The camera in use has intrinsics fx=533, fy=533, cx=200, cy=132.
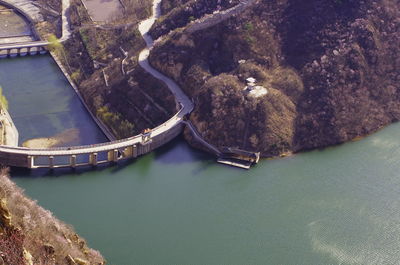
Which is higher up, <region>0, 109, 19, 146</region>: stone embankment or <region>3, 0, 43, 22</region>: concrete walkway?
<region>3, 0, 43, 22</region>: concrete walkway

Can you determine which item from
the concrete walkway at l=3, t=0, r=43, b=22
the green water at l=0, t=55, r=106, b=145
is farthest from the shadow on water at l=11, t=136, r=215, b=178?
the concrete walkway at l=3, t=0, r=43, b=22

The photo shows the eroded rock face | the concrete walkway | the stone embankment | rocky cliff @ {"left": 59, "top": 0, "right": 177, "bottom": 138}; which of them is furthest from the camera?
the concrete walkway

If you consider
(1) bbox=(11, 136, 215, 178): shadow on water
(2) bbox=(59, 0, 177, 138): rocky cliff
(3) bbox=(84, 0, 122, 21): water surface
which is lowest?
(1) bbox=(11, 136, 215, 178): shadow on water

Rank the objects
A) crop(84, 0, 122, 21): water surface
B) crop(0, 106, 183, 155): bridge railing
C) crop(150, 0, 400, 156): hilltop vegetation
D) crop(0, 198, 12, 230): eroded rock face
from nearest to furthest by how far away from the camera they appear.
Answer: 1. crop(0, 198, 12, 230): eroded rock face
2. crop(0, 106, 183, 155): bridge railing
3. crop(150, 0, 400, 156): hilltop vegetation
4. crop(84, 0, 122, 21): water surface

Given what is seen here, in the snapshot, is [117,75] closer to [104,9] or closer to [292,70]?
[292,70]

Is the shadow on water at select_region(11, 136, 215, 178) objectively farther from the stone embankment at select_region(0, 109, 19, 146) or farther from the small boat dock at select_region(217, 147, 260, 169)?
the stone embankment at select_region(0, 109, 19, 146)

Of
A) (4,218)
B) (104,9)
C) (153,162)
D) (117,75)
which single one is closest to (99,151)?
(153,162)
